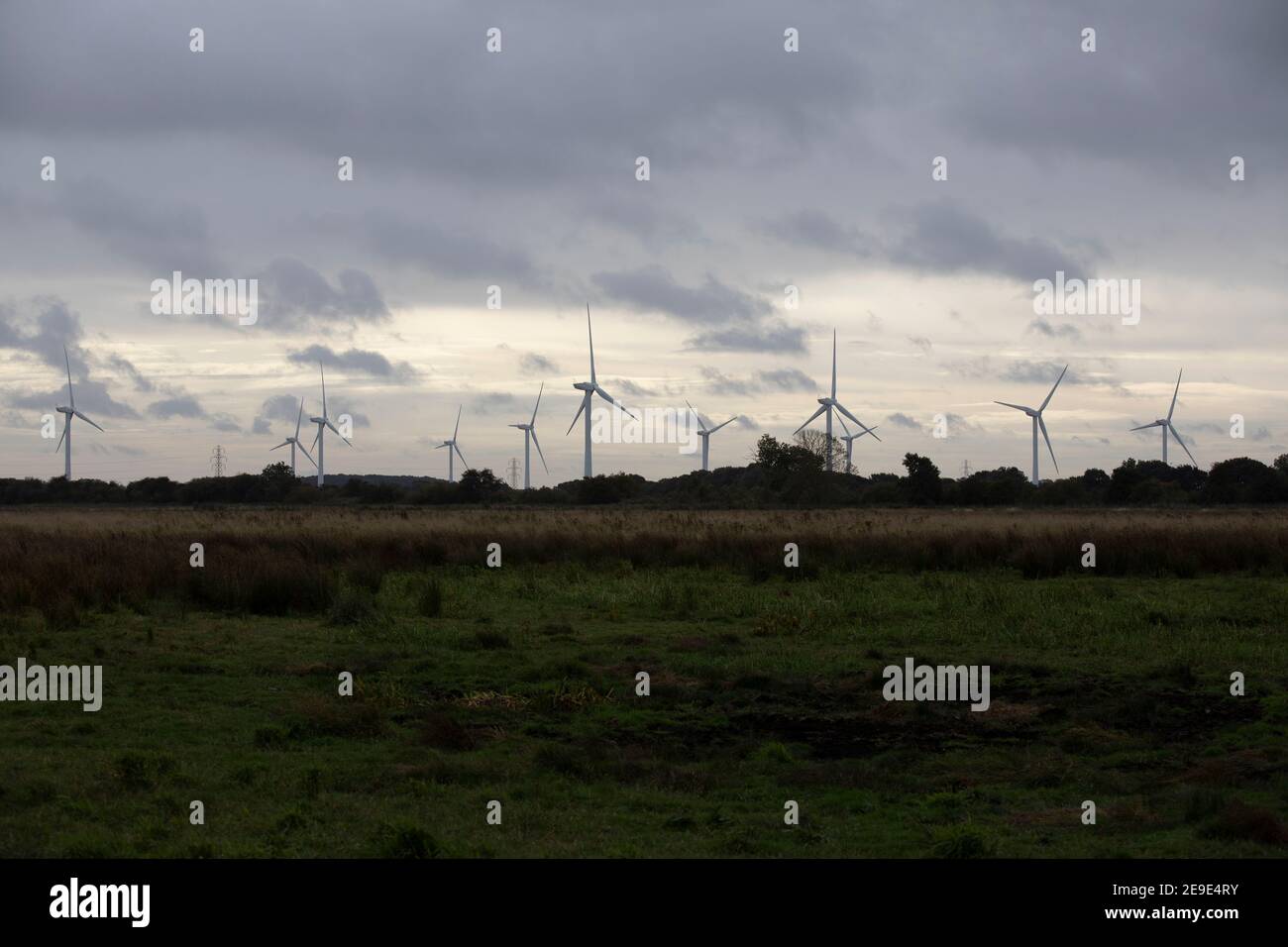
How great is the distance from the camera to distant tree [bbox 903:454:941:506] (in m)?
105

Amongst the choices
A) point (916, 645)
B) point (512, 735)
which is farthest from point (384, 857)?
point (916, 645)

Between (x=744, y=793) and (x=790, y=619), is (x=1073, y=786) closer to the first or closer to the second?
(x=744, y=793)

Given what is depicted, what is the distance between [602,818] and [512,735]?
12.2 ft

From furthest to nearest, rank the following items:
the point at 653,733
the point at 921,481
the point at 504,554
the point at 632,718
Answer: the point at 921,481 → the point at 504,554 → the point at 632,718 → the point at 653,733

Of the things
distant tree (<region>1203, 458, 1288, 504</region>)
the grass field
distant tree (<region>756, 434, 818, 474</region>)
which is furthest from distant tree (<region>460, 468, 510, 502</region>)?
the grass field

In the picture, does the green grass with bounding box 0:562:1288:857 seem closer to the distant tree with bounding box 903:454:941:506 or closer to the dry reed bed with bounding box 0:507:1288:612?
the dry reed bed with bounding box 0:507:1288:612

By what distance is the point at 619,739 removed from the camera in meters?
14.2

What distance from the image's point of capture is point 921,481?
107125mm

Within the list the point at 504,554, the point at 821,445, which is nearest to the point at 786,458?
the point at 821,445

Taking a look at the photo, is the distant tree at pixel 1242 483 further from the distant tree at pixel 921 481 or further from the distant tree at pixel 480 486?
the distant tree at pixel 480 486

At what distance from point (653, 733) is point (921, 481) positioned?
95720 mm

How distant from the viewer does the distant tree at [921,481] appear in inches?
4124

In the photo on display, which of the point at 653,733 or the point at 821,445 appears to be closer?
the point at 653,733

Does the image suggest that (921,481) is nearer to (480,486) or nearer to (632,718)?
(480,486)
